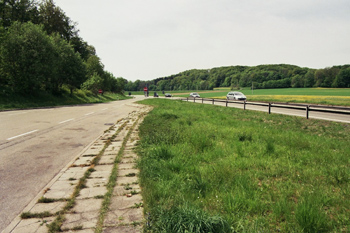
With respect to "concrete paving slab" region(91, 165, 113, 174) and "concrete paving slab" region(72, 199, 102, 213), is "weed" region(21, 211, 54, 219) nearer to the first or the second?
"concrete paving slab" region(72, 199, 102, 213)

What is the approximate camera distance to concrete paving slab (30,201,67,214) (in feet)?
10.1

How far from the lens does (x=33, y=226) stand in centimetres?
272

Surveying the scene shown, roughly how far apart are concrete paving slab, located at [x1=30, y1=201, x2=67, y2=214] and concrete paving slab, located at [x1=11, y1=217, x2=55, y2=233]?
0.20m

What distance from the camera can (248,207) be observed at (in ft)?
10.1

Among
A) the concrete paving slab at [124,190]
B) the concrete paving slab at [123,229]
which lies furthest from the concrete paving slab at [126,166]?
the concrete paving slab at [123,229]

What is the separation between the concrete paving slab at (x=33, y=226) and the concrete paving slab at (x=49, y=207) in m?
0.20

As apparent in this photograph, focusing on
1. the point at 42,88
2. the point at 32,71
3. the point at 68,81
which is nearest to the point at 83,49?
the point at 68,81

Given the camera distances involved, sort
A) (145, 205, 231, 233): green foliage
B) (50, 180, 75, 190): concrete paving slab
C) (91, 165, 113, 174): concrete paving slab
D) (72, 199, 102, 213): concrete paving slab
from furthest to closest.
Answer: (91, 165, 113, 174): concrete paving slab < (50, 180, 75, 190): concrete paving slab < (72, 199, 102, 213): concrete paving slab < (145, 205, 231, 233): green foliage

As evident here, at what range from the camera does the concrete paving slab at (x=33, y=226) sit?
263cm

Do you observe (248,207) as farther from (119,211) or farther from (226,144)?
(226,144)

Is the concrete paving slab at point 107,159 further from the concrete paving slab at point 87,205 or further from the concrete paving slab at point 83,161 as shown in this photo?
the concrete paving slab at point 87,205

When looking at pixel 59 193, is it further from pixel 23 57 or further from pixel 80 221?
pixel 23 57

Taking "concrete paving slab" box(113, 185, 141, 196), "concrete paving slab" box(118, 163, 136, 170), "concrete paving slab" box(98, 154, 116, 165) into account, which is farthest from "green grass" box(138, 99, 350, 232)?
"concrete paving slab" box(98, 154, 116, 165)

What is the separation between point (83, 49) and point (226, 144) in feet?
208
